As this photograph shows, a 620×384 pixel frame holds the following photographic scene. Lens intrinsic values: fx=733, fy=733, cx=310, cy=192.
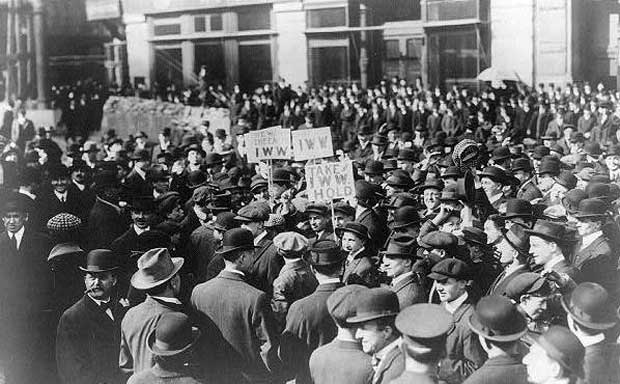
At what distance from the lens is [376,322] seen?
168 inches

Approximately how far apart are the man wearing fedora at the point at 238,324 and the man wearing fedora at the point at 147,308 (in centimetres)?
26

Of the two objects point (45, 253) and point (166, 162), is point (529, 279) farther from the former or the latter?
point (166, 162)

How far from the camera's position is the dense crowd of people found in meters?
4.18

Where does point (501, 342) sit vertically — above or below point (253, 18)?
below

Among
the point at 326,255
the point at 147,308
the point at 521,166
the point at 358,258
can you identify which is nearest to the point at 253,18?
the point at 521,166

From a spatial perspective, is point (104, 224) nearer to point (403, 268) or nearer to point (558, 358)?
point (403, 268)

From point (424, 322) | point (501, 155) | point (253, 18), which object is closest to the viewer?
point (424, 322)

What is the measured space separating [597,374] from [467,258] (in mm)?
1823

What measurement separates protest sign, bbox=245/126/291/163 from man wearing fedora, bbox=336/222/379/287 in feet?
13.7

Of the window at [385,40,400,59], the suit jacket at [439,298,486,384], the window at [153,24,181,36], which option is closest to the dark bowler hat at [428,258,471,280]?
the suit jacket at [439,298,486,384]

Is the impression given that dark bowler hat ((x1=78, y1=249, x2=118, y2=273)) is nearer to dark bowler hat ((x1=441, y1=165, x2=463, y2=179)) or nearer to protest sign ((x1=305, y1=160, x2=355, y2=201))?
protest sign ((x1=305, y1=160, x2=355, y2=201))

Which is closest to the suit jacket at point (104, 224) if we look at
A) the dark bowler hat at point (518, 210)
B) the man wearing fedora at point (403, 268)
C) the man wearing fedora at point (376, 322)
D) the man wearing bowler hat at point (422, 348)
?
the man wearing fedora at point (403, 268)

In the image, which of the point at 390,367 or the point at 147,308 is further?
the point at 147,308

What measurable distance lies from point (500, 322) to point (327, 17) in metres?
25.3
